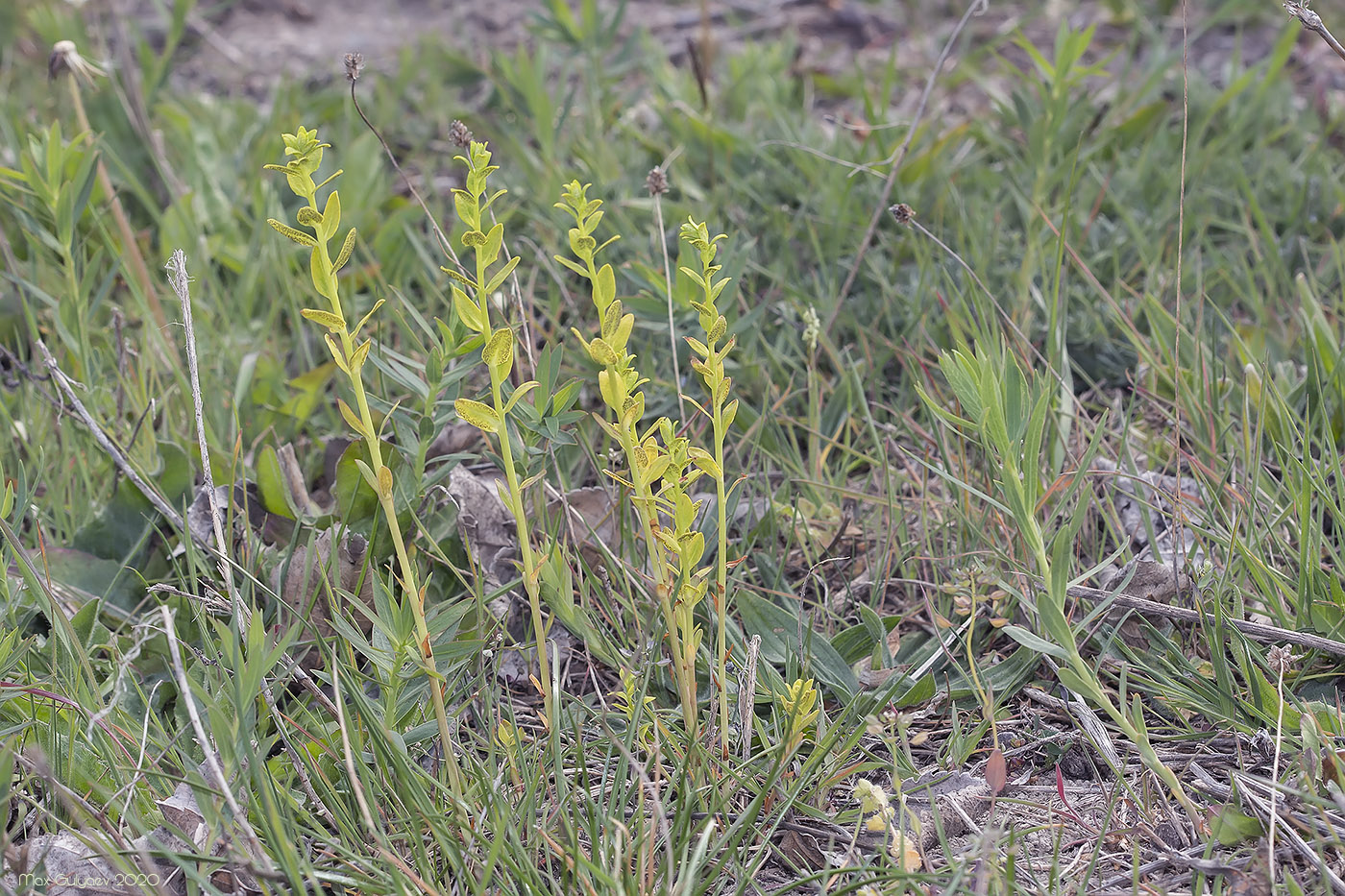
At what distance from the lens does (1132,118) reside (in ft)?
10.1

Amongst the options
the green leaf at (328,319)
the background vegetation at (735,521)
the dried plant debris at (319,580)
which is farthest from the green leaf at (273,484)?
the green leaf at (328,319)

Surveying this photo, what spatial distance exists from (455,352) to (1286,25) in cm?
346

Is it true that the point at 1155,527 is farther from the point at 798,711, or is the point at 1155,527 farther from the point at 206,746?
the point at 206,746

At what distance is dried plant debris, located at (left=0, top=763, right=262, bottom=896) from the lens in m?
1.31

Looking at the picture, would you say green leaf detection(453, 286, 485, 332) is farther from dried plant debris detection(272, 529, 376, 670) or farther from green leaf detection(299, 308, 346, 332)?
dried plant debris detection(272, 529, 376, 670)

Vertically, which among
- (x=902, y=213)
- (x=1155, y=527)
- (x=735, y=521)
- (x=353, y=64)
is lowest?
(x=735, y=521)

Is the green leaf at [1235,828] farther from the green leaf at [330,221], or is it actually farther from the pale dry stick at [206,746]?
the green leaf at [330,221]

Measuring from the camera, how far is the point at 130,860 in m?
1.37

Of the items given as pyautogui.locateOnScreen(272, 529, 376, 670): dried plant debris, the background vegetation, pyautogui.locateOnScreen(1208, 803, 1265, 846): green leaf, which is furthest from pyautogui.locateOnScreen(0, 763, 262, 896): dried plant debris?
pyautogui.locateOnScreen(1208, 803, 1265, 846): green leaf

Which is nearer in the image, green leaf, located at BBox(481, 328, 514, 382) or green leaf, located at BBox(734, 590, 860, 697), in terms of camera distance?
green leaf, located at BBox(481, 328, 514, 382)

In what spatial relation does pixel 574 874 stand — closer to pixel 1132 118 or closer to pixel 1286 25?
pixel 1132 118

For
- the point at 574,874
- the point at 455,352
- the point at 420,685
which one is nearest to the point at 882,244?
the point at 455,352

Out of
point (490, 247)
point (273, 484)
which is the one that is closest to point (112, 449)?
point (273, 484)

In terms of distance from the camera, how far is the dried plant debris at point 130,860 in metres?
1.31
